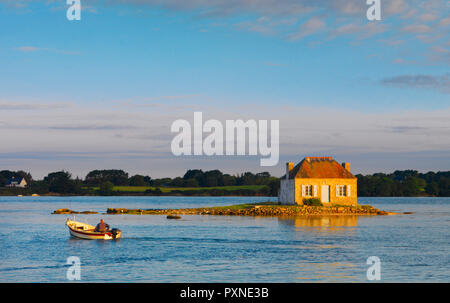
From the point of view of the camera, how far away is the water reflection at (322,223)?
190 ft

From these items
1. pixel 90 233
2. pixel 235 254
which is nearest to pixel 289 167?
pixel 90 233

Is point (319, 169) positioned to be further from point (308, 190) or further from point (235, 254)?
point (235, 254)

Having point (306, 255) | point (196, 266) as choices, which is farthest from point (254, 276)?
point (306, 255)

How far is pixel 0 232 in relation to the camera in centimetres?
5903

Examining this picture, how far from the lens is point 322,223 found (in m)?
64.4

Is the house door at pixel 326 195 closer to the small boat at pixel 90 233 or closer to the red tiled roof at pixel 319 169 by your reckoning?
the red tiled roof at pixel 319 169

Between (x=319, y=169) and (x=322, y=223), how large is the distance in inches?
510

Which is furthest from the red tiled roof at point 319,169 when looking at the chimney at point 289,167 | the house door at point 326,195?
the house door at point 326,195

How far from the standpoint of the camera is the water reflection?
190ft

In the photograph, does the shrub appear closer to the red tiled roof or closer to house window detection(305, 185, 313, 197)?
house window detection(305, 185, 313, 197)

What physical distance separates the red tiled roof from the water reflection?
5780 mm

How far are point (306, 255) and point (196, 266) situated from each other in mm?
8753

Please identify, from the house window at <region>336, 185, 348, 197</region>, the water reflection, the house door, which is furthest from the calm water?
the house window at <region>336, 185, 348, 197</region>
